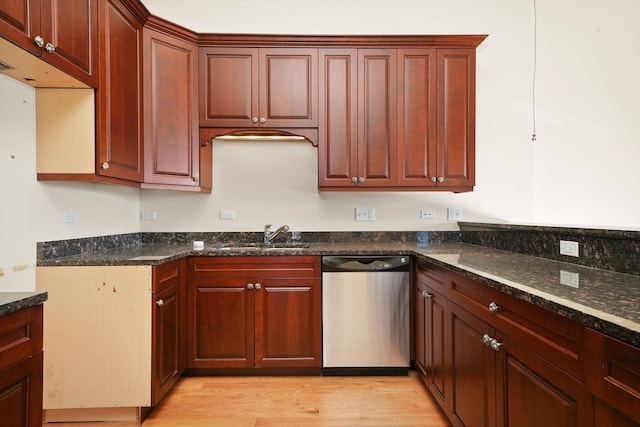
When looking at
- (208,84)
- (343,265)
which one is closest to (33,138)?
(208,84)

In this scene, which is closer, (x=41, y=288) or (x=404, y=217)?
(x=41, y=288)

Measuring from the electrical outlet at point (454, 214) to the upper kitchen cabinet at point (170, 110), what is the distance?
2.06m

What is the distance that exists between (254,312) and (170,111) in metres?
1.50

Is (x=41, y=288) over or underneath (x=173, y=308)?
over

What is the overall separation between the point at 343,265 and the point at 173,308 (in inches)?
44.1

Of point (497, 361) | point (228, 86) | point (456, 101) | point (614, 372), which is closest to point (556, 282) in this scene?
point (497, 361)

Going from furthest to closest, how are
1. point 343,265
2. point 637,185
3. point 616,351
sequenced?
point 637,185
point 343,265
point 616,351

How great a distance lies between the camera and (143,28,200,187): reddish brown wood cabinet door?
2238 mm

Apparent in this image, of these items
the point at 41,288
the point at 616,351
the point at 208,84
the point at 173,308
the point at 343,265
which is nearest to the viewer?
the point at 616,351

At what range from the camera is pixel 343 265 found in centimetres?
227

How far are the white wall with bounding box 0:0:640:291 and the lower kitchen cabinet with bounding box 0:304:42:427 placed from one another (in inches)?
71.7

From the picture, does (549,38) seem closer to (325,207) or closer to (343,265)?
(325,207)

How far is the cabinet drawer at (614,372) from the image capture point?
0.71 m

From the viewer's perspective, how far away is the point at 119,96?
6.52ft
